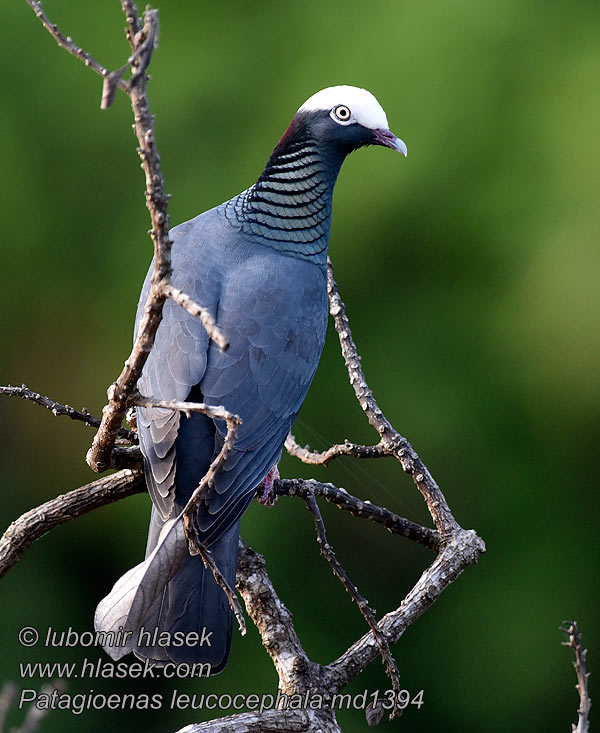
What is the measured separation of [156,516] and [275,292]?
52 cm

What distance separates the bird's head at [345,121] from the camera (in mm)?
2135

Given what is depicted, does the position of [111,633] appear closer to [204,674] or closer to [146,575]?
[146,575]

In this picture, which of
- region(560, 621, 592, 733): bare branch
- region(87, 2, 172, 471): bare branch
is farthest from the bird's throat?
region(560, 621, 592, 733): bare branch

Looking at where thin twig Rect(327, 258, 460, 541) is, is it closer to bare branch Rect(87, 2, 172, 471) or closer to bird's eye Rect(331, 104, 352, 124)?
bird's eye Rect(331, 104, 352, 124)

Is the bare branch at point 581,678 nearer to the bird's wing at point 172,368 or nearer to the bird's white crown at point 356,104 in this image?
the bird's wing at point 172,368

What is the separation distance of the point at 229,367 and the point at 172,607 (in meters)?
0.45

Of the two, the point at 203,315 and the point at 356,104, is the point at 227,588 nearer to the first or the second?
the point at 203,315

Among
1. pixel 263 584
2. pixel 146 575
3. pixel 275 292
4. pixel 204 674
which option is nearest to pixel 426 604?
pixel 263 584

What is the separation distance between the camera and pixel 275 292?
6.38ft

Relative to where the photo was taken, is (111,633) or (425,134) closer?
(111,633)

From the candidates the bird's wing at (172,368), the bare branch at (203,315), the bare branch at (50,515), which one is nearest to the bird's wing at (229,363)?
the bird's wing at (172,368)

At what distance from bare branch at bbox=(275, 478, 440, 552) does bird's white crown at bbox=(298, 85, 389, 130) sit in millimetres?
828

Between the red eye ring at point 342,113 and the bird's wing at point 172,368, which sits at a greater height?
the red eye ring at point 342,113

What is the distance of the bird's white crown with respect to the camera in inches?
83.7
